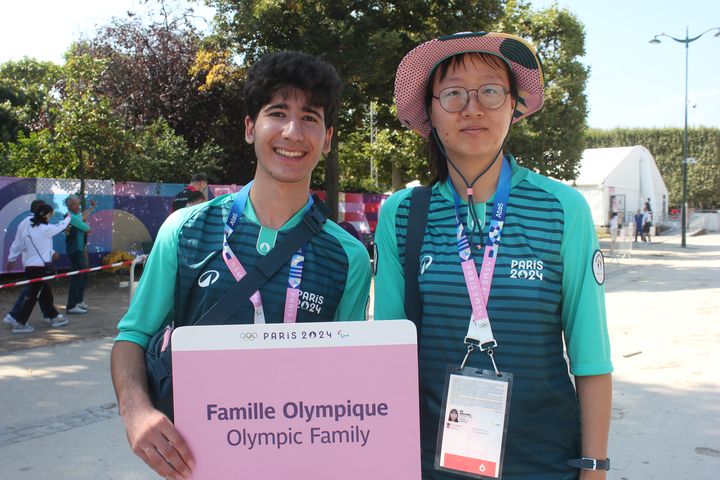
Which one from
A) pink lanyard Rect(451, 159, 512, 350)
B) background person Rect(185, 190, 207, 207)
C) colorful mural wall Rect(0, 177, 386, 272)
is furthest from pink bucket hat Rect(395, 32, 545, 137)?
colorful mural wall Rect(0, 177, 386, 272)

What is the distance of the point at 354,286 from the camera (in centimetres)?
209

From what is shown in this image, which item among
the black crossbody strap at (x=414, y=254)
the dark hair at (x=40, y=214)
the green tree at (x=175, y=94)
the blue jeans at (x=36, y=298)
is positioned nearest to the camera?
the black crossbody strap at (x=414, y=254)

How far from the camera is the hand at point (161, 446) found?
1.52 metres

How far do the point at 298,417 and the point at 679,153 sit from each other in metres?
64.0

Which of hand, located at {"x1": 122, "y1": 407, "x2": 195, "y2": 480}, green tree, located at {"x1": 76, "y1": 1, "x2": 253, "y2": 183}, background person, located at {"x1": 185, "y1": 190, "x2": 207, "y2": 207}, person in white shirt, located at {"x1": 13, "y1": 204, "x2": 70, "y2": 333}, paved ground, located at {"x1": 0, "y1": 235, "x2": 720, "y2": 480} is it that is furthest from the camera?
green tree, located at {"x1": 76, "y1": 1, "x2": 253, "y2": 183}

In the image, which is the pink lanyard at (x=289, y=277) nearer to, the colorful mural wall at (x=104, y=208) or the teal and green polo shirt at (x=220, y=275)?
the teal and green polo shirt at (x=220, y=275)

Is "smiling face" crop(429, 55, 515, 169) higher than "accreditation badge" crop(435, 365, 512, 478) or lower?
higher

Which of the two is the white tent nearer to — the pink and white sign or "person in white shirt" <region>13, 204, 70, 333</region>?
"person in white shirt" <region>13, 204, 70, 333</region>

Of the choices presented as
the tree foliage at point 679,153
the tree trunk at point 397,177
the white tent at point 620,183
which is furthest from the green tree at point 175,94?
the tree foliage at point 679,153

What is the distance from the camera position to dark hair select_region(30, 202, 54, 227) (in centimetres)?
938

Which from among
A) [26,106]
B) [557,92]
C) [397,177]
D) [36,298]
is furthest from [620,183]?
[36,298]

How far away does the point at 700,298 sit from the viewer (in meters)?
12.9

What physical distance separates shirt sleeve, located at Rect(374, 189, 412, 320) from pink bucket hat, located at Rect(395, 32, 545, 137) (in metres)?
0.35

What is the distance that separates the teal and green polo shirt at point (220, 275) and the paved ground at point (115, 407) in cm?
279
